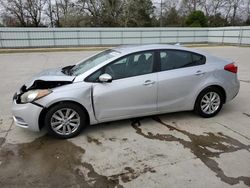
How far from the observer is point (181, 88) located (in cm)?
417

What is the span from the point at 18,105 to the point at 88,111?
1.09 meters

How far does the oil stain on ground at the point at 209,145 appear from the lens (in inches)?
113

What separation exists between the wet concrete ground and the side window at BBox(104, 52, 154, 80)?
3.23 ft

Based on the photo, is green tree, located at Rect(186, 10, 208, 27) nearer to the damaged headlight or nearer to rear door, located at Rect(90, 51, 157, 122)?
rear door, located at Rect(90, 51, 157, 122)

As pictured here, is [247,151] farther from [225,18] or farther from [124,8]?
[225,18]

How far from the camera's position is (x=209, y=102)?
449cm

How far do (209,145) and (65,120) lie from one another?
2261 mm

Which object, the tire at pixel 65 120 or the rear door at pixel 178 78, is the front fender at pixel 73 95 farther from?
the rear door at pixel 178 78

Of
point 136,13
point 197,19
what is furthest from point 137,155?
point 136,13

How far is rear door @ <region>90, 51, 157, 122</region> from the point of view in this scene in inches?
148

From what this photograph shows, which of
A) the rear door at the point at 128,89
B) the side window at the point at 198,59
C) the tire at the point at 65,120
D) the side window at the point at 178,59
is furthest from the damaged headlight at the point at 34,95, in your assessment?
the side window at the point at 198,59

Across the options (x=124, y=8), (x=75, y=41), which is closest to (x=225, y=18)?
(x=124, y=8)

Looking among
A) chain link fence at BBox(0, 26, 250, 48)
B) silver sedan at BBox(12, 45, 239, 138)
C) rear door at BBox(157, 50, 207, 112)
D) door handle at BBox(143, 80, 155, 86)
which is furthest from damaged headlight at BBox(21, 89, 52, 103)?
chain link fence at BBox(0, 26, 250, 48)

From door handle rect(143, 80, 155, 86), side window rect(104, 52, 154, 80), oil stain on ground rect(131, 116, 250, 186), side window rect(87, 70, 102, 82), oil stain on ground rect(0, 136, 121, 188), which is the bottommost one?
oil stain on ground rect(0, 136, 121, 188)
